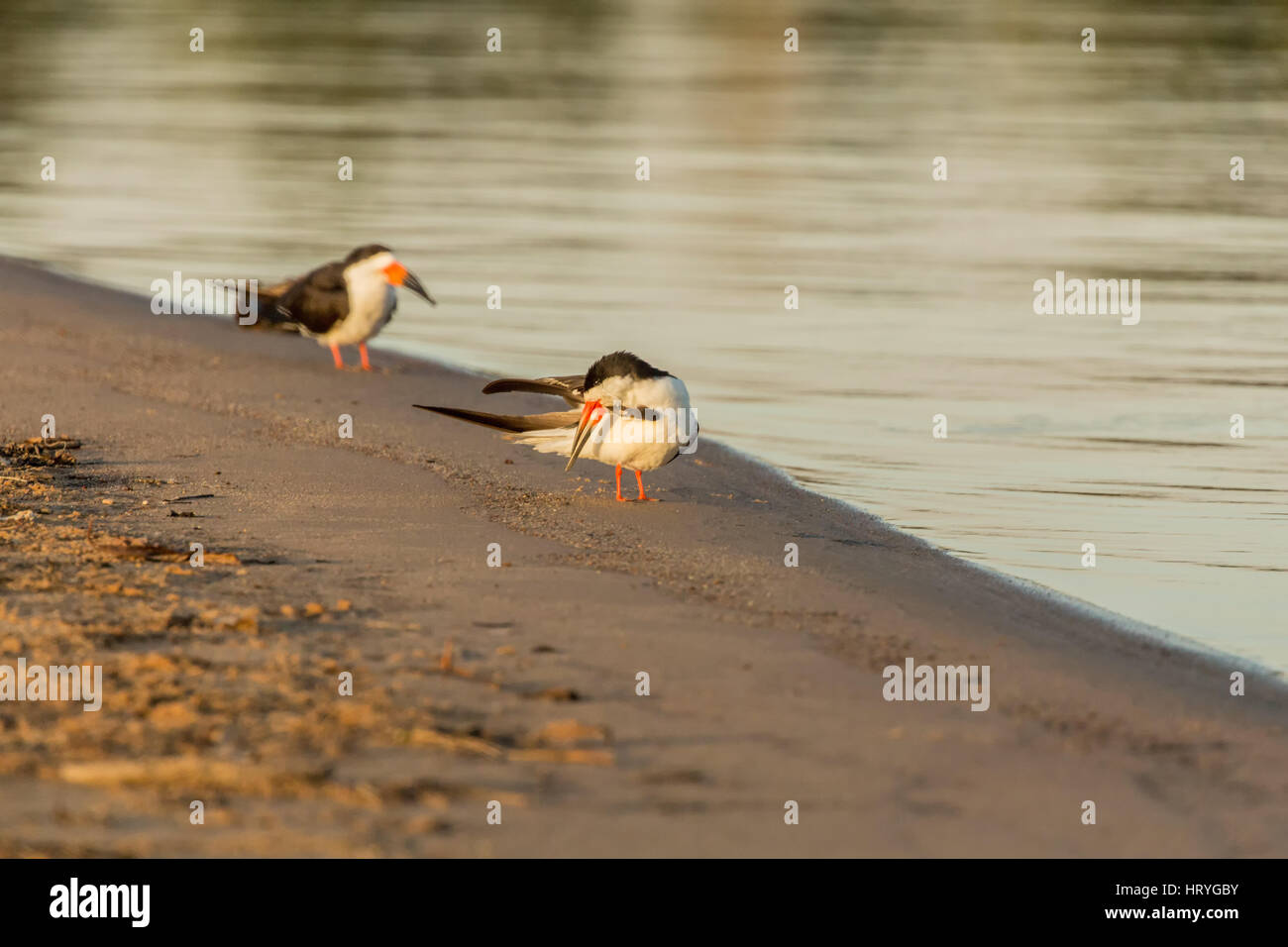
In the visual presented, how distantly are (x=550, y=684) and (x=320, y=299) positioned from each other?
6688 millimetres

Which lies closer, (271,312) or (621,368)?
(621,368)

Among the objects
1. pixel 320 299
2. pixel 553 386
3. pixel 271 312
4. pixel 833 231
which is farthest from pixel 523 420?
pixel 833 231

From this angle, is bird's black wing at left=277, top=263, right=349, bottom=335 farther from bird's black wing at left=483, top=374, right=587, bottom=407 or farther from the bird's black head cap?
the bird's black head cap

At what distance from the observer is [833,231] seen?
1895cm

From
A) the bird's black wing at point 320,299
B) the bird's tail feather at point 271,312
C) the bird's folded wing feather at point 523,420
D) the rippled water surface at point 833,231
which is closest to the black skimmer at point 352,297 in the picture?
the bird's black wing at point 320,299

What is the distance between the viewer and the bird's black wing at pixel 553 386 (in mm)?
8133

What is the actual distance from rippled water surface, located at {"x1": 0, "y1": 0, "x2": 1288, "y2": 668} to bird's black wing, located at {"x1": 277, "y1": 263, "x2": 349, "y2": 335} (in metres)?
1.51

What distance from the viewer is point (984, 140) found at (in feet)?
87.0

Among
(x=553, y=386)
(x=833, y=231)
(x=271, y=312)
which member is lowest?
(x=553, y=386)

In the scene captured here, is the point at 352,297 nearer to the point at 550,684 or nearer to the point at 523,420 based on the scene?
the point at 523,420

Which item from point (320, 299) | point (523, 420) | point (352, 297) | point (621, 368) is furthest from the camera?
point (320, 299)

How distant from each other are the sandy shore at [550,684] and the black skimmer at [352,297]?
2.81 meters

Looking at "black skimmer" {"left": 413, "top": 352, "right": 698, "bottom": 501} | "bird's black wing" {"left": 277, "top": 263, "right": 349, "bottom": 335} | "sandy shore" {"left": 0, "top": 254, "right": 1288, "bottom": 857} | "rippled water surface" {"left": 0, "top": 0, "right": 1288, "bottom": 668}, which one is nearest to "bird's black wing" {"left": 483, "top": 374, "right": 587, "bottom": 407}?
"black skimmer" {"left": 413, "top": 352, "right": 698, "bottom": 501}

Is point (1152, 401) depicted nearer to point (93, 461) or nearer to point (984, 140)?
point (93, 461)
